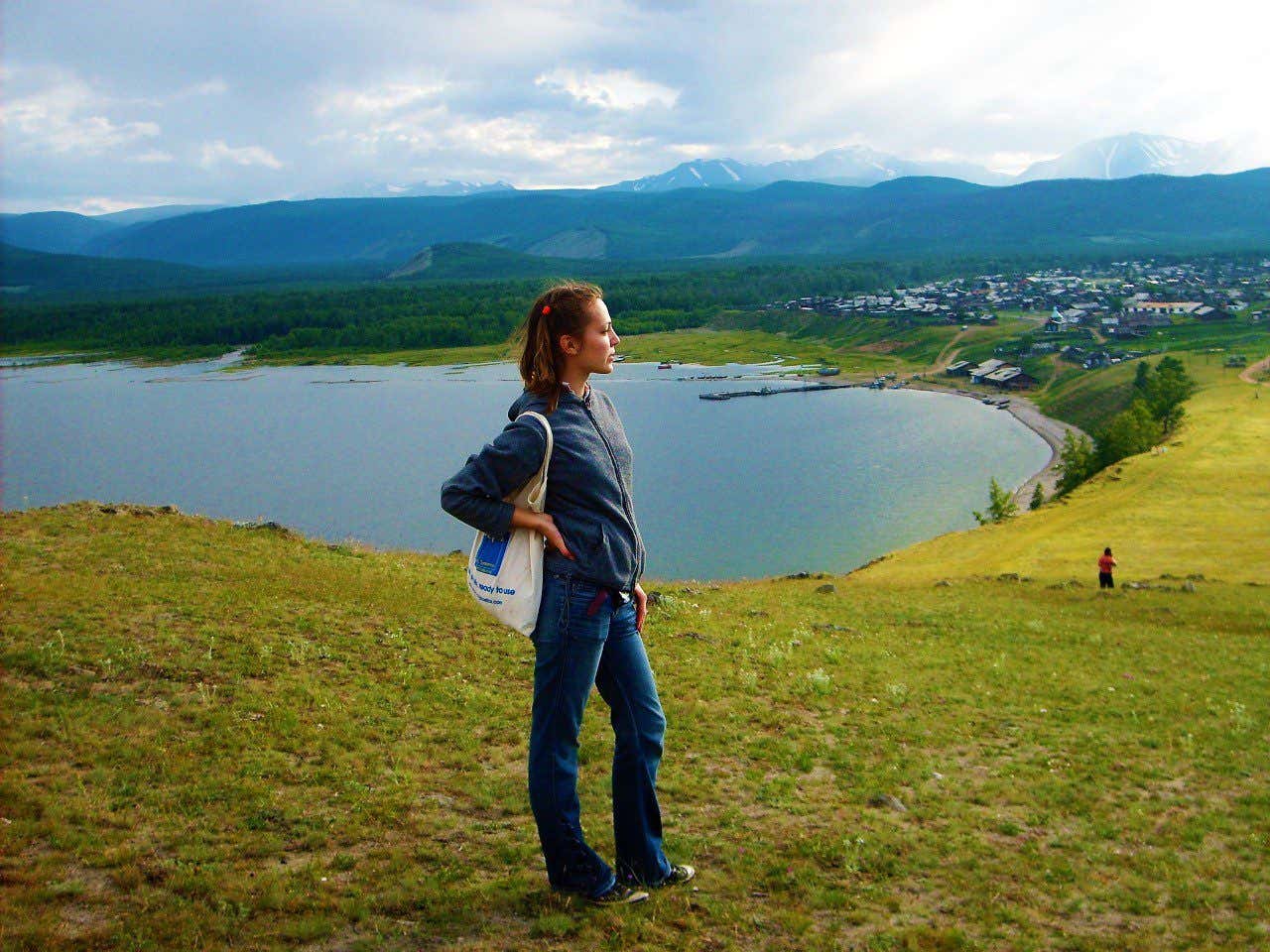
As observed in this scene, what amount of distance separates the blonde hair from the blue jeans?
1.06 meters

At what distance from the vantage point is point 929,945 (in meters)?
5.63

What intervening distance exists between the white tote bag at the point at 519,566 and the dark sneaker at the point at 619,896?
165cm

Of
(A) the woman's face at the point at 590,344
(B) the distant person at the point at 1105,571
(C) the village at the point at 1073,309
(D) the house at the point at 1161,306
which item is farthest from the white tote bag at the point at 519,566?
(D) the house at the point at 1161,306

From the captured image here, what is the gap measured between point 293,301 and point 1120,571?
618 ft

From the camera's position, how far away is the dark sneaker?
18.1ft

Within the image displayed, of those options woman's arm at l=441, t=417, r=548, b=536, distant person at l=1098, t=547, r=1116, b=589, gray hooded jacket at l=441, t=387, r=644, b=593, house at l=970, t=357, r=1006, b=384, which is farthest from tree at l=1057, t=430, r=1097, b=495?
woman's arm at l=441, t=417, r=548, b=536

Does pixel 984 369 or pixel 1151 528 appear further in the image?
pixel 984 369

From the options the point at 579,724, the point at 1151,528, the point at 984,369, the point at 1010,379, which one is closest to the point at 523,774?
the point at 579,724

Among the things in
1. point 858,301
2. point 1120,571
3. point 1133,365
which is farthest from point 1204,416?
point 858,301

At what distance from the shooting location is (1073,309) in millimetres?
153500

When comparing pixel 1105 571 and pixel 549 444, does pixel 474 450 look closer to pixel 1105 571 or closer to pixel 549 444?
pixel 1105 571

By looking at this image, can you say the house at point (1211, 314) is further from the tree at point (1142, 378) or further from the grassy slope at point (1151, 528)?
the grassy slope at point (1151, 528)

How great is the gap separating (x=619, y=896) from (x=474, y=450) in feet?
241

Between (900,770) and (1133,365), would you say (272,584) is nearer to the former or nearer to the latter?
(900,770)
